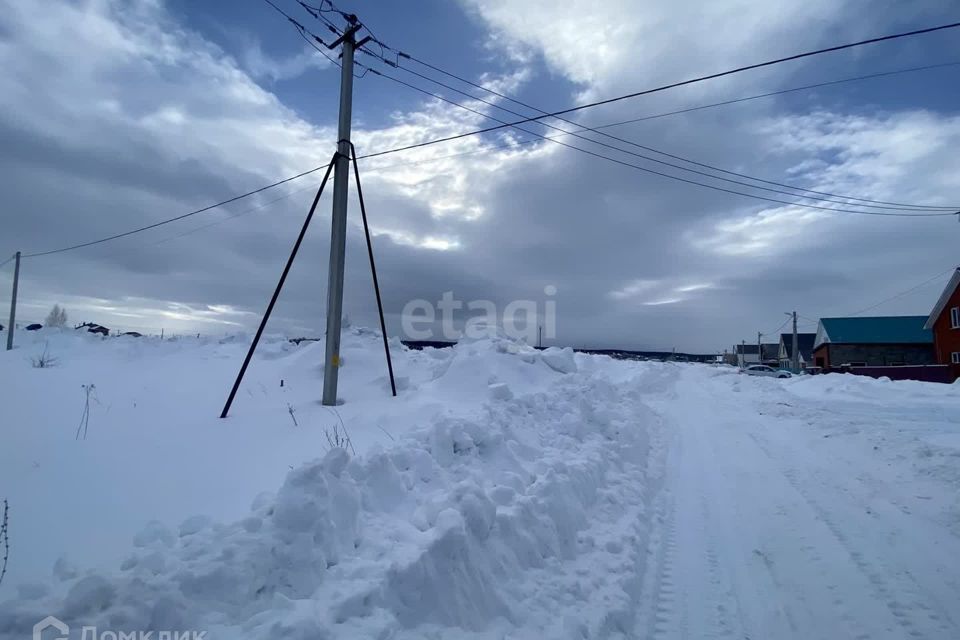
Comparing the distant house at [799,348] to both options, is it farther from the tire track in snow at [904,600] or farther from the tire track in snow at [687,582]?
the tire track in snow at [904,600]

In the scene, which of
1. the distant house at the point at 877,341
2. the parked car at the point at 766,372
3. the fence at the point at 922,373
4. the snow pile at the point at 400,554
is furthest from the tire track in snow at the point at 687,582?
the distant house at the point at 877,341

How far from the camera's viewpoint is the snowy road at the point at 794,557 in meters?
3.66

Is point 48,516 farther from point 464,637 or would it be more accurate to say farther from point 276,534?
point 464,637

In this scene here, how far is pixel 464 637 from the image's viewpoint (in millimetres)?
3262

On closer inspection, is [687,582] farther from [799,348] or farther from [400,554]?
[799,348]

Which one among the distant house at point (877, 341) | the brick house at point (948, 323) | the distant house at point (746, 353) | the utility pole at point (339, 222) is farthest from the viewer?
the distant house at point (746, 353)

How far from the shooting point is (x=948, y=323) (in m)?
31.3

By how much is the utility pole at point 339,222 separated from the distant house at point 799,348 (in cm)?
6457

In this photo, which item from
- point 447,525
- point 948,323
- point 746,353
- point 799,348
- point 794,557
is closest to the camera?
point 447,525

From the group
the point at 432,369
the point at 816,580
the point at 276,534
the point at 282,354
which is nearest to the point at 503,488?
the point at 276,534

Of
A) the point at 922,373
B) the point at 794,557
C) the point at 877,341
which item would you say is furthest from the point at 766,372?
the point at 794,557

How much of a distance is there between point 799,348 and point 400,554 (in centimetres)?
7288

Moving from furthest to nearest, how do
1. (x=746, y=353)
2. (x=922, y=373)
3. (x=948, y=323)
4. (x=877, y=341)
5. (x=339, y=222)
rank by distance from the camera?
(x=746, y=353) → (x=877, y=341) → (x=948, y=323) → (x=922, y=373) → (x=339, y=222)

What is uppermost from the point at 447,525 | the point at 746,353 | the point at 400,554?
the point at 746,353
